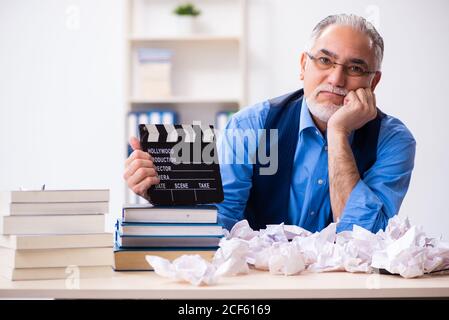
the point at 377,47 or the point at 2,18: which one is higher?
the point at 2,18

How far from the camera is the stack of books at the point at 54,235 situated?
114 cm

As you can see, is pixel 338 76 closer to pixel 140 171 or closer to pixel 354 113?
pixel 354 113

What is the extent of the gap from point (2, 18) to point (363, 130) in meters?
2.64

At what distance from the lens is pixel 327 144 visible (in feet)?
6.66

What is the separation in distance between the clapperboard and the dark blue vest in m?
0.65

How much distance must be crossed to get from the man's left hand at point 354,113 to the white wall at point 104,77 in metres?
1.77

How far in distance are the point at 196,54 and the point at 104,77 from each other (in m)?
0.55

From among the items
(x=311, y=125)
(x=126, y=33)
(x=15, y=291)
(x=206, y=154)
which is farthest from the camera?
(x=126, y=33)

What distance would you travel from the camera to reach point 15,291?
3.43 ft

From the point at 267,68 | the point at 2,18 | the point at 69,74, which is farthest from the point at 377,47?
the point at 2,18

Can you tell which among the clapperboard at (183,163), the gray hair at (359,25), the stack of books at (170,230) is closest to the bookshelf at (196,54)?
the gray hair at (359,25)

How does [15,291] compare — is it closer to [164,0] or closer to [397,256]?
[397,256]

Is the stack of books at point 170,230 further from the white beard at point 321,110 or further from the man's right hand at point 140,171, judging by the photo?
the white beard at point 321,110
